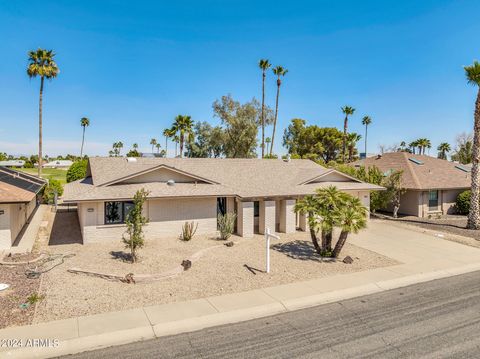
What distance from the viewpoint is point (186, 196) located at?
1898cm

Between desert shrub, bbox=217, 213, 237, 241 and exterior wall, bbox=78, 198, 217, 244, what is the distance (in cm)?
113

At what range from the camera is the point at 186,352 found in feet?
25.8

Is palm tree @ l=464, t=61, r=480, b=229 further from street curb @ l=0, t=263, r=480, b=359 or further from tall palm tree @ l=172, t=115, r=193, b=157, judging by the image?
tall palm tree @ l=172, t=115, r=193, b=157

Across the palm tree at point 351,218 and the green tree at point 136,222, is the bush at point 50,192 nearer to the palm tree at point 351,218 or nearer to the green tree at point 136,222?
the green tree at point 136,222

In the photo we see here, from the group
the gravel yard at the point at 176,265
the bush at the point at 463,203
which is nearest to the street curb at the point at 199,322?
the gravel yard at the point at 176,265

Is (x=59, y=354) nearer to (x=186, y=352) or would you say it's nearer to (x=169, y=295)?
(x=186, y=352)

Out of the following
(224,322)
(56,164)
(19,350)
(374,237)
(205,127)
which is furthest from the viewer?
(56,164)

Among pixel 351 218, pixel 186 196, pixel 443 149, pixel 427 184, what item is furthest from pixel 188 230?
pixel 443 149

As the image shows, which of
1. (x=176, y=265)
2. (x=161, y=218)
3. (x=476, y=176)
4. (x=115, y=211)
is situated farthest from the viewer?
(x=476, y=176)

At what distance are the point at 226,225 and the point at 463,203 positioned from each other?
79.7 feet

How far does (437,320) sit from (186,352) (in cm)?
729

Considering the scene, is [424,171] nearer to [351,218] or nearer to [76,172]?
[351,218]

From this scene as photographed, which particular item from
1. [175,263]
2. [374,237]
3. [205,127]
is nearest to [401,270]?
[374,237]

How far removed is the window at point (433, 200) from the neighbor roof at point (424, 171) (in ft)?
3.16
